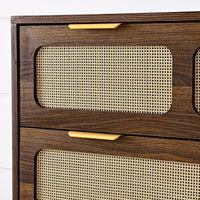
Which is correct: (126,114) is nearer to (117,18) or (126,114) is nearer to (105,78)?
(105,78)

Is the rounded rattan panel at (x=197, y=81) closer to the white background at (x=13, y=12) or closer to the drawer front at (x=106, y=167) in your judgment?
the drawer front at (x=106, y=167)

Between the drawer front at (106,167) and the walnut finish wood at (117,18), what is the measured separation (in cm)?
28

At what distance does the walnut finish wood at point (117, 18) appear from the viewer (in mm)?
833

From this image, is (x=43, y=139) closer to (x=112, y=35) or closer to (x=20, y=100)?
(x=20, y=100)

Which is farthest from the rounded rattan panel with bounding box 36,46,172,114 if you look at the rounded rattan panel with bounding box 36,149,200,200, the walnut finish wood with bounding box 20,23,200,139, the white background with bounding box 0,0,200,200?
the white background with bounding box 0,0,200,200

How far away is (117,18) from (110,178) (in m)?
0.39

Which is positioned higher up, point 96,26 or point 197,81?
point 96,26

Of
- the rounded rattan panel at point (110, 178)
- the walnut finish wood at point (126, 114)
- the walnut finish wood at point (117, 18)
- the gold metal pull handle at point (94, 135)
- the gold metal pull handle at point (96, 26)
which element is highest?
the walnut finish wood at point (117, 18)

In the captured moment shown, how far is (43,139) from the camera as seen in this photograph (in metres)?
0.97

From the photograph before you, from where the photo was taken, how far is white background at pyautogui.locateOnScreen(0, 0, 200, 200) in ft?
4.24

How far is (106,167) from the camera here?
938mm

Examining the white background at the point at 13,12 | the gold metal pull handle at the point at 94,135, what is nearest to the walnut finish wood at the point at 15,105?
the gold metal pull handle at the point at 94,135

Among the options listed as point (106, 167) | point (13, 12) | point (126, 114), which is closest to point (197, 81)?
point (126, 114)
